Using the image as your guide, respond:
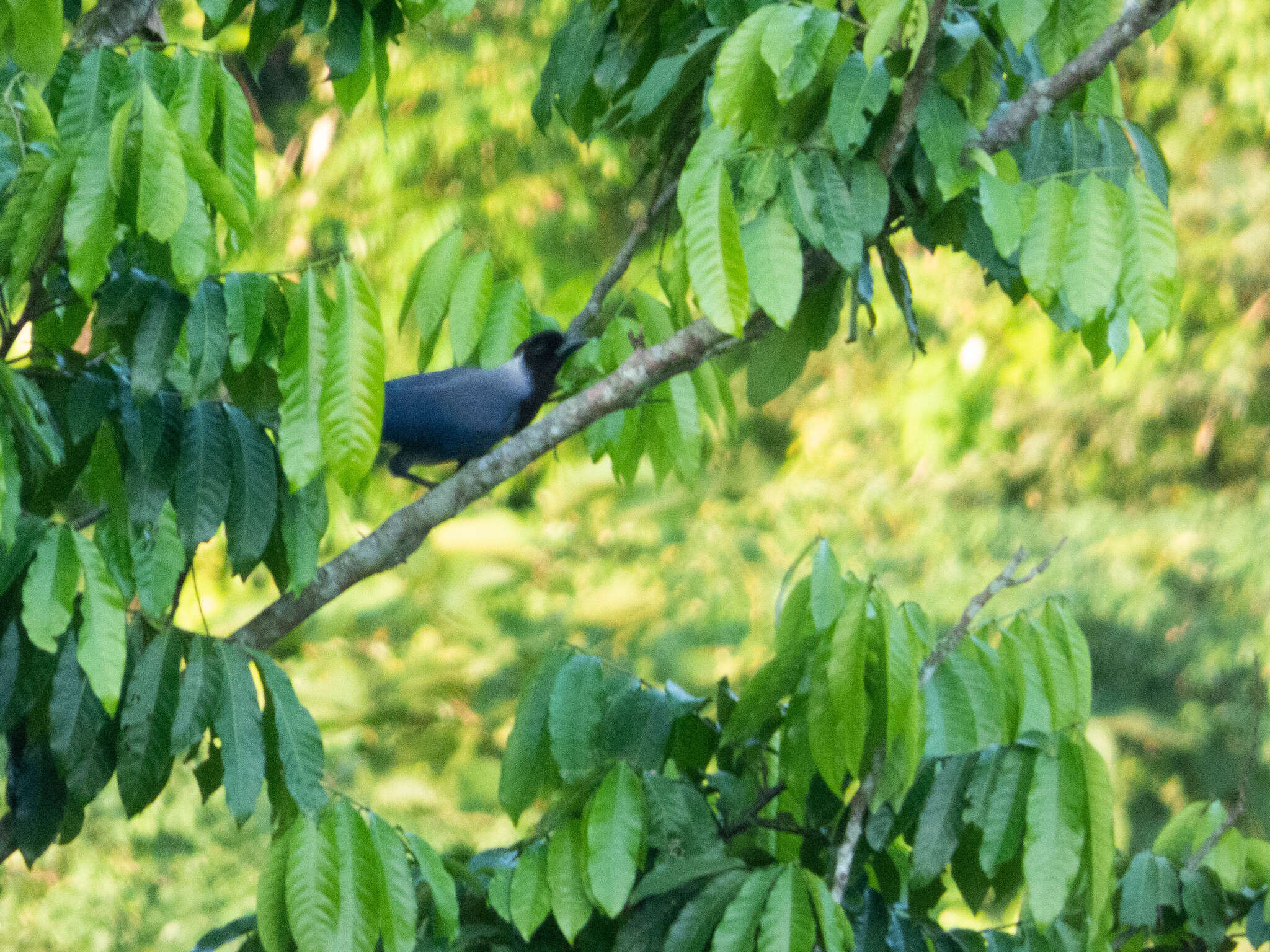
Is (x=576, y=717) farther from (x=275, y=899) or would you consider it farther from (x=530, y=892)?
(x=275, y=899)

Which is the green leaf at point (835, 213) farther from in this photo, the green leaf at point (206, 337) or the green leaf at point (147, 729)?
the green leaf at point (147, 729)

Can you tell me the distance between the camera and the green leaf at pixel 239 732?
57.3 inches

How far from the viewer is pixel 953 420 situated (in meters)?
6.77

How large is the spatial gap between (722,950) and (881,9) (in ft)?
3.41

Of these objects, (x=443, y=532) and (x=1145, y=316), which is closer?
(x=1145, y=316)

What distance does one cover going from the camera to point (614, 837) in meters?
1.49

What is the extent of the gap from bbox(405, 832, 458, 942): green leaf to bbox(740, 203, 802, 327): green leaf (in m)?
0.73

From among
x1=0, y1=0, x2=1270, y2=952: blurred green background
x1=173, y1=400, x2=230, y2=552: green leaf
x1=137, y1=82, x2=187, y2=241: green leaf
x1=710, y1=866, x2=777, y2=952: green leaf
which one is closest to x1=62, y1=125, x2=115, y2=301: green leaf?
x1=137, y1=82, x2=187, y2=241: green leaf

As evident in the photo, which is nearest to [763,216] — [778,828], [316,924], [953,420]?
[778,828]

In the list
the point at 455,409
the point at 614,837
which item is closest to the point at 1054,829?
the point at 614,837

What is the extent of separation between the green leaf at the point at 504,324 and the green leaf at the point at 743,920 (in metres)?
0.97

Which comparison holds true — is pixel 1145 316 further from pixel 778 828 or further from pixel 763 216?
pixel 778 828

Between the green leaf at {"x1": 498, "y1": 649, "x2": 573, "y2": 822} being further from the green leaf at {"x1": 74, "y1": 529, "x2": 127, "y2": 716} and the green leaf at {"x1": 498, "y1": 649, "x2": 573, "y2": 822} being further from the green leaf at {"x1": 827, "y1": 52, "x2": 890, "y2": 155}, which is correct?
the green leaf at {"x1": 827, "y1": 52, "x2": 890, "y2": 155}

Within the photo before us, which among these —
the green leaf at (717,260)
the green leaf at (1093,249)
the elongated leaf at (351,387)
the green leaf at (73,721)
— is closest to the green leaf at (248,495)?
the green leaf at (73,721)
